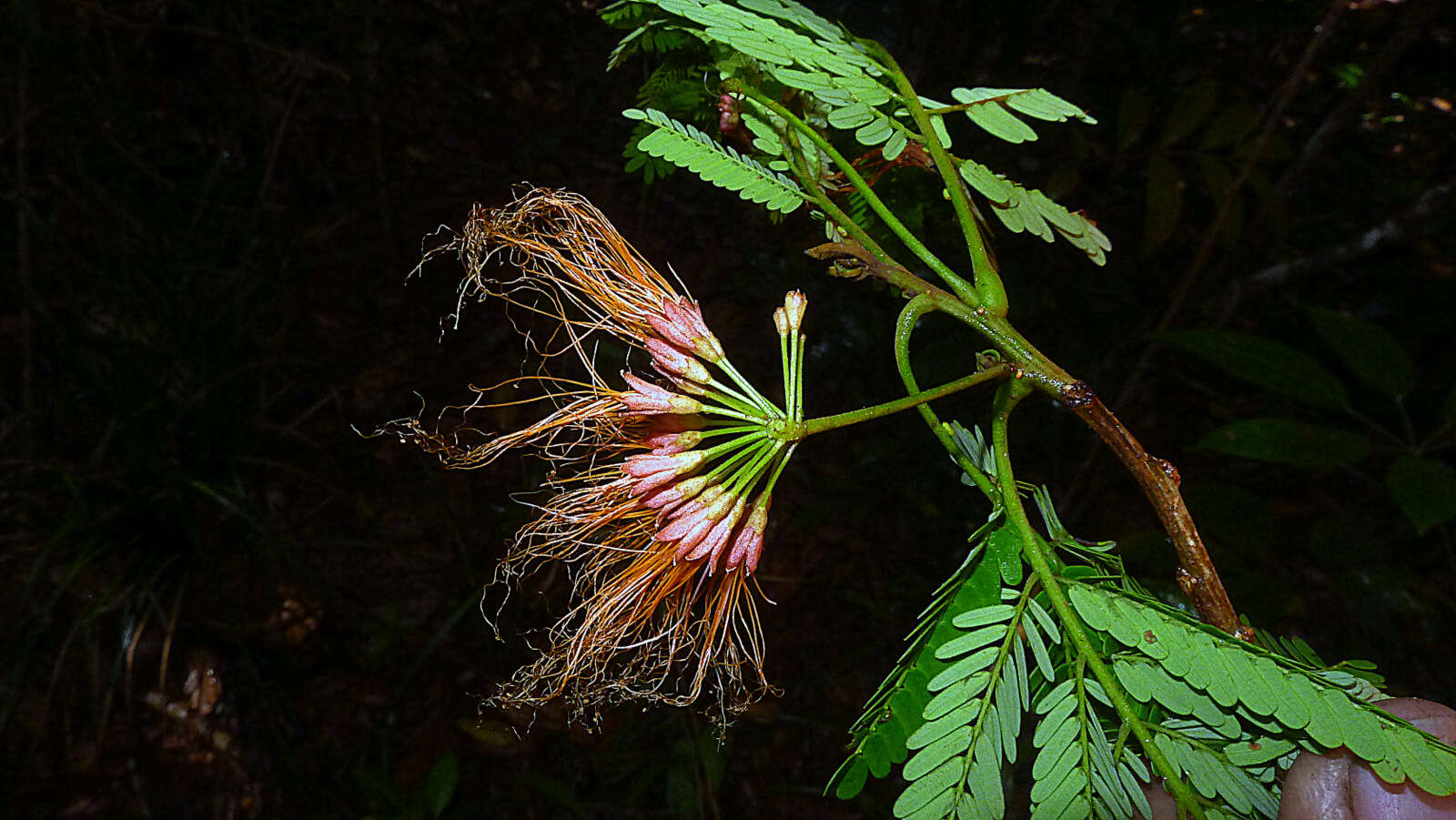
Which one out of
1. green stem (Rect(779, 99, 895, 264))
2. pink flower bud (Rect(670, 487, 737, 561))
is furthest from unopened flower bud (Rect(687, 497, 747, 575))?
green stem (Rect(779, 99, 895, 264))

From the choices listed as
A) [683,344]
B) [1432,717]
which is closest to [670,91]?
[683,344]

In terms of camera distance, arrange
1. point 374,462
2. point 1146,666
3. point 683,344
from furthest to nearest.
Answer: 1. point 374,462
2. point 683,344
3. point 1146,666

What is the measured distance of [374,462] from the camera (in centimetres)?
220

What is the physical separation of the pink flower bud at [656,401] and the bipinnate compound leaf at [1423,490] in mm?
1127

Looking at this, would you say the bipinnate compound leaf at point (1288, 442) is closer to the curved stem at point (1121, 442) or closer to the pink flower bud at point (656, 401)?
the curved stem at point (1121, 442)

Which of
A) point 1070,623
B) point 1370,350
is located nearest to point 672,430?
point 1070,623

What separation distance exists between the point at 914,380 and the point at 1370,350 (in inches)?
54.5

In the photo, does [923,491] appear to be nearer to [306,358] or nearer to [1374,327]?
[1374,327]

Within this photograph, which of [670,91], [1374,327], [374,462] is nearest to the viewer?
[670,91]

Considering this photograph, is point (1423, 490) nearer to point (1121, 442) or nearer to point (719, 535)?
point (1121, 442)

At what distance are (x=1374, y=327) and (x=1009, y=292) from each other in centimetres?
65

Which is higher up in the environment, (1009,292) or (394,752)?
(1009,292)

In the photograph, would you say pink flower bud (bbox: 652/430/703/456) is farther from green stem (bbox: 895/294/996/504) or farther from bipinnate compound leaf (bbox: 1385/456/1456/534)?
bipinnate compound leaf (bbox: 1385/456/1456/534)

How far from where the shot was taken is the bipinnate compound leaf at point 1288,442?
1.42 metres
